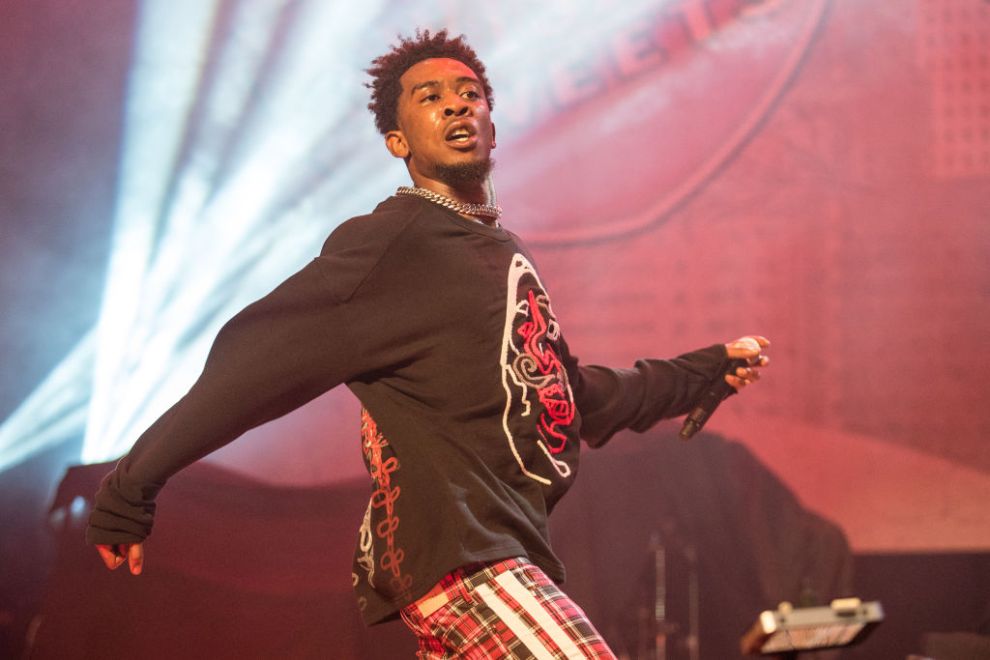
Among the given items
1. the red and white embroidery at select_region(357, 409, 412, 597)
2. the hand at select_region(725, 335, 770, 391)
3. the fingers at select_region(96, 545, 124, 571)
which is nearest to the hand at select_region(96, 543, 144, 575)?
the fingers at select_region(96, 545, 124, 571)

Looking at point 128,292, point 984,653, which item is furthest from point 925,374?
point 128,292

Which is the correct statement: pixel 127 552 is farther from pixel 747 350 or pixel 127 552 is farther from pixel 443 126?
pixel 747 350

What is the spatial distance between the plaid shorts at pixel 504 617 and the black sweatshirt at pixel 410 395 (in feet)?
0.14

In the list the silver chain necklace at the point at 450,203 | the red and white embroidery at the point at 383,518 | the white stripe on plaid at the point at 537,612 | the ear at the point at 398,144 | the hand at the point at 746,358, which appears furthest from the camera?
the hand at the point at 746,358

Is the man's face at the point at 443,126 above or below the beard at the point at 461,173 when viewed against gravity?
above

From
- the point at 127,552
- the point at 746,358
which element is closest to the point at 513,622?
the point at 127,552

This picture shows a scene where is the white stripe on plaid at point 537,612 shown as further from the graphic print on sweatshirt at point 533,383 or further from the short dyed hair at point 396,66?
the short dyed hair at point 396,66

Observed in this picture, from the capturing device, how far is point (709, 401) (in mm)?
2330

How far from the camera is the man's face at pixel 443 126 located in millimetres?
1965

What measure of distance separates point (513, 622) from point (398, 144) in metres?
1.06

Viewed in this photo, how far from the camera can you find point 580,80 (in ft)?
12.4

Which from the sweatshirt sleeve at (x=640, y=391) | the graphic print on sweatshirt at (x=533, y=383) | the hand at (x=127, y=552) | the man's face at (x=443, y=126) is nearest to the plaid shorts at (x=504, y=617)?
the graphic print on sweatshirt at (x=533, y=383)

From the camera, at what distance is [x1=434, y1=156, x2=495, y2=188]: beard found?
196cm

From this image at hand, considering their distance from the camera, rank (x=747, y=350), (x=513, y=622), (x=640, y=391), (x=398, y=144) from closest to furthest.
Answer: (x=513, y=622) < (x=398, y=144) < (x=640, y=391) < (x=747, y=350)
